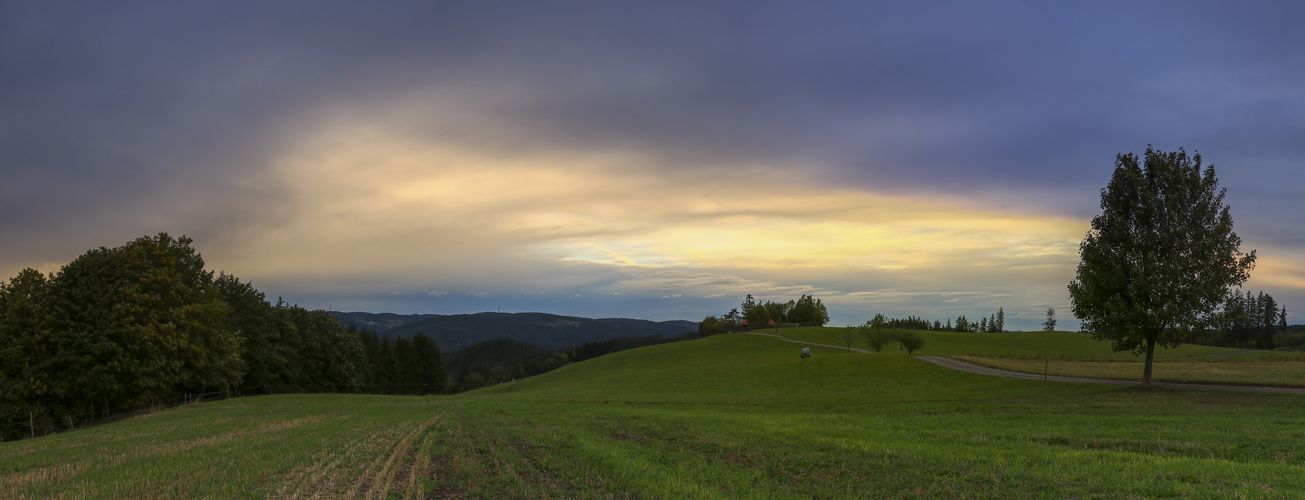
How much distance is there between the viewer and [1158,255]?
3572cm

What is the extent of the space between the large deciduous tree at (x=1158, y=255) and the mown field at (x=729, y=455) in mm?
6581

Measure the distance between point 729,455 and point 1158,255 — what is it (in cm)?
3509

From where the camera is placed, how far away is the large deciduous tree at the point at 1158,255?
114 ft

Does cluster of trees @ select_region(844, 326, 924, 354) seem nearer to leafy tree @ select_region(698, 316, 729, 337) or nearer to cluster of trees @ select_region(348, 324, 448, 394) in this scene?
cluster of trees @ select_region(348, 324, 448, 394)

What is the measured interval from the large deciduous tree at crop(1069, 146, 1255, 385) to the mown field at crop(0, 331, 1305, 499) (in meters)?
6.58

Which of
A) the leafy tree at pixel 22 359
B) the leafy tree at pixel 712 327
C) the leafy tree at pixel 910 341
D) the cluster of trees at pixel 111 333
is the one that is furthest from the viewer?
the leafy tree at pixel 712 327

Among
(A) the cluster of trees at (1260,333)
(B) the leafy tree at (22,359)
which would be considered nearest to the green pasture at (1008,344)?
(A) the cluster of trees at (1260,333)

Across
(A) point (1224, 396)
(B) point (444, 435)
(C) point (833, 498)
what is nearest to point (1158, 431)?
(C) point (833, 498)

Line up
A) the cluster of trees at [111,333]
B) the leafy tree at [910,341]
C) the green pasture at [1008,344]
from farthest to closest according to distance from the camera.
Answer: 1. the green pasture at [1008,344]
2. the leafy tree at [910,341]
3. the cluster of trees at [111,333]

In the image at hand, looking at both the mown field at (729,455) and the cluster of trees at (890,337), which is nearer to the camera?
the mown field at (729,455)

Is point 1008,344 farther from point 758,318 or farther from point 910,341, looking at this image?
point 758,318

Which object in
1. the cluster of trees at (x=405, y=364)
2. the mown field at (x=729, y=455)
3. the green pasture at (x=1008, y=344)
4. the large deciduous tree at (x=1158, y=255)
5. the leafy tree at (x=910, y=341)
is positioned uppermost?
the large deciduous tree at (x=1158, y=255)

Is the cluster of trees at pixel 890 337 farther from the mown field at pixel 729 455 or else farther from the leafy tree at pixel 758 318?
the leafy tree at pixel 758 318

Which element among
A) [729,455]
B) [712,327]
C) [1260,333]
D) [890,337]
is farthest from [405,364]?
[1260,333]
